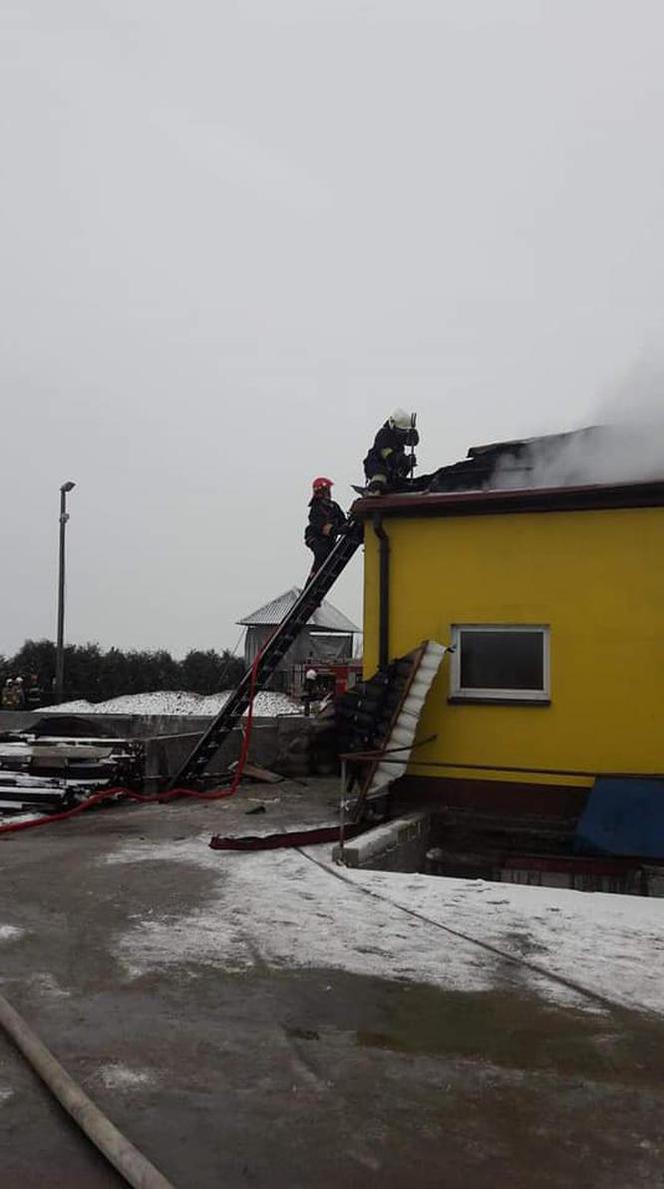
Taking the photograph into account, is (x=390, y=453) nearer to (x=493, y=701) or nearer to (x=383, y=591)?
(x=383, y=591)

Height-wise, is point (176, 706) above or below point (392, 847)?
above

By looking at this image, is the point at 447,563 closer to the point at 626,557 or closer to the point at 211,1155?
the point at 626,557

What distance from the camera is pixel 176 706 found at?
24.1m

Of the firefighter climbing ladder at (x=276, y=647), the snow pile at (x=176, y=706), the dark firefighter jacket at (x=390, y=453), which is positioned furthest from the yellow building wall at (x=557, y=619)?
the snow pile at (x=176, y=706)

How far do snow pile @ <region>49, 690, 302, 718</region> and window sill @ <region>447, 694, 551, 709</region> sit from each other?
10.9 metres

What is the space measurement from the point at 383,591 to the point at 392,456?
231 centimetres

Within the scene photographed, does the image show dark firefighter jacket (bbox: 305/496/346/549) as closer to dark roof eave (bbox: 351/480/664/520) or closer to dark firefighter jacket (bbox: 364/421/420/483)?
dark firefighter jacket (bbox: 364/421/420/483)

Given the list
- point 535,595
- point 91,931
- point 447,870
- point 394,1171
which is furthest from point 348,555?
point 394,1171

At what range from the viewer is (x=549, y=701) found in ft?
30.2

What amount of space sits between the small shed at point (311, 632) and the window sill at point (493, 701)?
20.7 metres

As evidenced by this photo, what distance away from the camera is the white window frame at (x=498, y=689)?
9.28m

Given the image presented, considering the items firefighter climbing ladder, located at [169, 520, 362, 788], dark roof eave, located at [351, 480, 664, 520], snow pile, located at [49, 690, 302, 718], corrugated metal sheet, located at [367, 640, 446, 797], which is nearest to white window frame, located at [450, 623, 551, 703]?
corrugated metal sheet, located at [367, 640, 446, 797]

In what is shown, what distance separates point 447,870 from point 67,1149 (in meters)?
6.59

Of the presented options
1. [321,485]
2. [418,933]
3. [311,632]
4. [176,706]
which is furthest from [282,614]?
[418,933]
